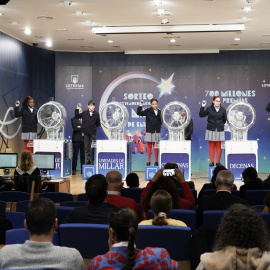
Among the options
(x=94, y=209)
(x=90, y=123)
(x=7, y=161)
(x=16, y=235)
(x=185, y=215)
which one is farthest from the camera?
(x=90, y=123)

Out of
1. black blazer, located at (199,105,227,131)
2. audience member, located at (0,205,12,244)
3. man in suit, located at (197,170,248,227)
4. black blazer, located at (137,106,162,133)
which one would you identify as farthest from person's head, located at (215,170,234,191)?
black blazer, located at (137,106,162,133)

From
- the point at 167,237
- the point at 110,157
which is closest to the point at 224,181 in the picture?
the point at 167,237

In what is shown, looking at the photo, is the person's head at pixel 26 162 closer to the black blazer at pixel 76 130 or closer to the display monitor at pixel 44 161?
the display monitor at pixel 44 161

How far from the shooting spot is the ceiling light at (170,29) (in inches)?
437

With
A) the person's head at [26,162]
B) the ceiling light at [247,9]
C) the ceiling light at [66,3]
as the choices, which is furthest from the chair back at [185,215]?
the ceiling light at [247,9]

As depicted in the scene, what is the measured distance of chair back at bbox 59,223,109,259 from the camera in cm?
362

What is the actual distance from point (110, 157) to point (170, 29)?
283 centimetres

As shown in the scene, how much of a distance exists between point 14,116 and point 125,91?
11.2ft

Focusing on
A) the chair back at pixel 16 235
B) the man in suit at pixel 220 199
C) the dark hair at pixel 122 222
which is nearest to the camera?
the dark hair at pixel 122 222

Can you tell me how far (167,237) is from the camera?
3605 mm

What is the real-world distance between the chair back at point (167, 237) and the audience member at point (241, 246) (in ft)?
3.62

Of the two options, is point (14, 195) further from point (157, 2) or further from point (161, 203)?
point (157, 2)

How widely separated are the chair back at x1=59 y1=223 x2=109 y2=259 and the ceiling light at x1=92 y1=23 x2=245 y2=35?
8.04 metres

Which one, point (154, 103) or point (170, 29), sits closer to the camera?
point (170, 29)
